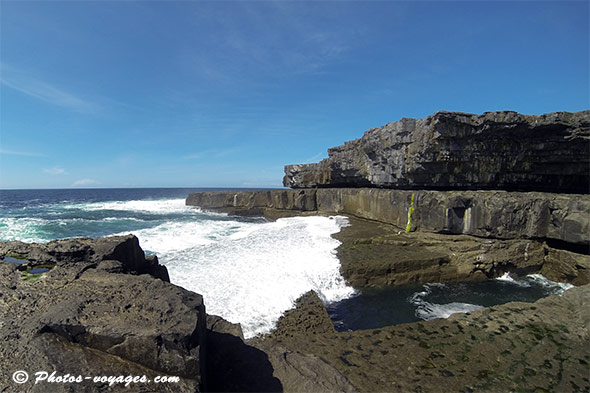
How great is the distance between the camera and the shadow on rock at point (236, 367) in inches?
128

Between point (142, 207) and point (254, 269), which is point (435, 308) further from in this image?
point (142, 207)

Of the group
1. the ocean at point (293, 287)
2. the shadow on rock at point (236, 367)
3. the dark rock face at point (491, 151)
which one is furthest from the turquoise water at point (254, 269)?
the dark rock face at point (491, 151)

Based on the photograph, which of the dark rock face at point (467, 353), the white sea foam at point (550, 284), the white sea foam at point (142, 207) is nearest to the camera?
the dark rock face at point (467, 353)

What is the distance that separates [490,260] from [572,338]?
7.07 meters

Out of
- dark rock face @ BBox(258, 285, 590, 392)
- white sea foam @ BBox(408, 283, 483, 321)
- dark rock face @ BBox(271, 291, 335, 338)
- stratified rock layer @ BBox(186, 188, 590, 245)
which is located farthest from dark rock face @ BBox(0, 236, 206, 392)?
stratified rock layer @ BBox(186, 188, 590, 245)

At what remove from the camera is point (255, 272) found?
9555 mm

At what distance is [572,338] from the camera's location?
533 cm

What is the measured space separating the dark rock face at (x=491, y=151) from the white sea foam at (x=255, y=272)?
272 inches

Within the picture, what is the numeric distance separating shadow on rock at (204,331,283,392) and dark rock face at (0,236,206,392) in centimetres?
63

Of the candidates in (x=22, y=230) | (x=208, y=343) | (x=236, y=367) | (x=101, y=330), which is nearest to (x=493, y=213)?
(x=236, y=367)

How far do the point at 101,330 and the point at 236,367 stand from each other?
1716 millimetres

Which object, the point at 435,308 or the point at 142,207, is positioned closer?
the point at 435,308

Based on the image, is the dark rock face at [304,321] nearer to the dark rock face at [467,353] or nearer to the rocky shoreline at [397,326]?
the rocky shoreline at [397,326]

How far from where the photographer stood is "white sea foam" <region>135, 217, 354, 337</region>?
24.1 ft
